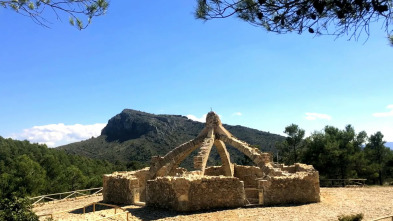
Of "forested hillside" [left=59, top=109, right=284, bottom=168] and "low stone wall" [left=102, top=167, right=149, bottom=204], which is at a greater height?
"forested hillside" [left=59, top=109, right=284, bottom=168]

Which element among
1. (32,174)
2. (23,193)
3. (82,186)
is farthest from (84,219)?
(82,186)

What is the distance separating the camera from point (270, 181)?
48.3 feet

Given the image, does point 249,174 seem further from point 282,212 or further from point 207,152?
point 282,212

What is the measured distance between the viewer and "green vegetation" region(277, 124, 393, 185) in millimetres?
29203

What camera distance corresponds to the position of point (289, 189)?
48.8ft

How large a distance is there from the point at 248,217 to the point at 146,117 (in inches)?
3202

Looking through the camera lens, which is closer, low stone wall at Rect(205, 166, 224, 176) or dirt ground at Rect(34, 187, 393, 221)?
dirt ground at Rect(34, 187, 393, 221)

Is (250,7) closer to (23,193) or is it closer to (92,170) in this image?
(23,193)

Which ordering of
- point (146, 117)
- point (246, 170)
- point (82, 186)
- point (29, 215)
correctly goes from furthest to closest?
point (146, 117), point (82, 186), point (246, 170), point (29, 215)

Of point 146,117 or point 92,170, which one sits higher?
point 146,117

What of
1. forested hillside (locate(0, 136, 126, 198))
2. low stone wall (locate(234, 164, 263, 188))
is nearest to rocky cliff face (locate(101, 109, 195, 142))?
forested hillside (locate(0, 136, 126, 198))

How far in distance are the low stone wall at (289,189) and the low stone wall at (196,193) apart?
123cm

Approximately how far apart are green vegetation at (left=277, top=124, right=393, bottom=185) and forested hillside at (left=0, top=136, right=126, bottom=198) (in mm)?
21263

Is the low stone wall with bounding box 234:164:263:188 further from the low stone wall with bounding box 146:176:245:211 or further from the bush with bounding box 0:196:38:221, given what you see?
the bush with bounding box 0:196:38:221
